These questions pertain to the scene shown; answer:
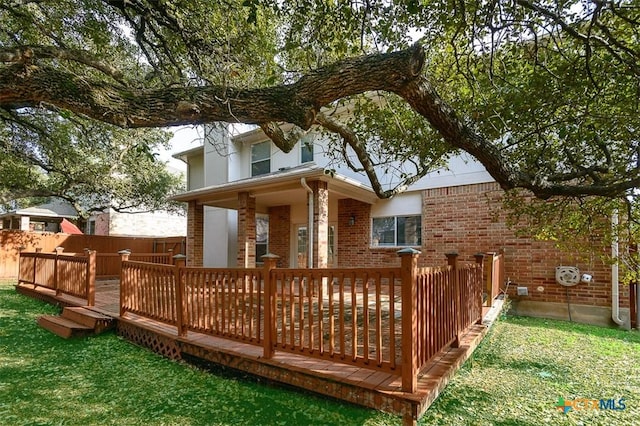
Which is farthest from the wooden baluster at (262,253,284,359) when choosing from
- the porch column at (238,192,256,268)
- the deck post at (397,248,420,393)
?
the porch column at (238,192,256,268)

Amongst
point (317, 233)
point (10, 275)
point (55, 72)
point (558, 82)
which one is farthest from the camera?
point (10, 275)

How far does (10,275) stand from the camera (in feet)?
46.3

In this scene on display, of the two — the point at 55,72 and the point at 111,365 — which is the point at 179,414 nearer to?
the point at 111,365

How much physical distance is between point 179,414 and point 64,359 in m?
2.82

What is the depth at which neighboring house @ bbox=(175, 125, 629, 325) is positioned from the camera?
795 cm

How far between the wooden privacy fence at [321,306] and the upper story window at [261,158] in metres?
7.06

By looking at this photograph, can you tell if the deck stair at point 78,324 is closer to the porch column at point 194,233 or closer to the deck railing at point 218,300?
the deck railing at point 218,300

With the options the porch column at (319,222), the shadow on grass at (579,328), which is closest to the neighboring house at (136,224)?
the porch column at (319,222)

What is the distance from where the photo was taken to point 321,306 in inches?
146

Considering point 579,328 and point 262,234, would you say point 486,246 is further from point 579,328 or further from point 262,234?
point 262,234

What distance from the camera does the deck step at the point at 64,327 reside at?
591 cm

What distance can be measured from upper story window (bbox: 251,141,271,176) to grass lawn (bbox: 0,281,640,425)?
7795 millimetres

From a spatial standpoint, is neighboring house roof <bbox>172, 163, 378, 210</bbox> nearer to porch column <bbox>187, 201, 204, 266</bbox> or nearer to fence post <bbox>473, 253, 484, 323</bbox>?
porch column <bbox>187, 201, 204, 266</bbox>

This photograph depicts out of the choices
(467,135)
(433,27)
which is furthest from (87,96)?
(433,27)
